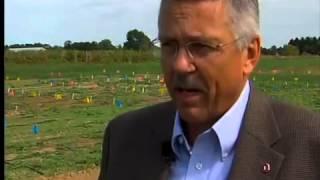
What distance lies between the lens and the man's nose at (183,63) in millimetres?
1032

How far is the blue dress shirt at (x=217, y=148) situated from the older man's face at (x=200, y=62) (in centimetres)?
4

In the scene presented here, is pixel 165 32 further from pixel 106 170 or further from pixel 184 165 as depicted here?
pixel 106 170

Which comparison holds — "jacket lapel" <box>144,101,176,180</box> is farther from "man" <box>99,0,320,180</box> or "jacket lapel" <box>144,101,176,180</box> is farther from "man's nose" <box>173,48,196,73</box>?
"man's nose" <box>173,48,196,73</box>

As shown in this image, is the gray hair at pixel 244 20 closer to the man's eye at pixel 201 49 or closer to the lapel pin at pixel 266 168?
the man's eye at pixel 201 49

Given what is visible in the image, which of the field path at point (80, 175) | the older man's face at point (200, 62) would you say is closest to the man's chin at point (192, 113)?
the older man's face at point (200, 62)

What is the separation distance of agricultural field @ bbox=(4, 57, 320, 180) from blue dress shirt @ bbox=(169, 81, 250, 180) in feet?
9.98

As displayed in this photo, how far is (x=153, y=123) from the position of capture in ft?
4.15

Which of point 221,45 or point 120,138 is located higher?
point 221,45

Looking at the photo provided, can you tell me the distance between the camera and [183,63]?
3.40 feet

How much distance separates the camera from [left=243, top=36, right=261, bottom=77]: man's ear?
1.09 metres

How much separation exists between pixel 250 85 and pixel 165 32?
20 cm

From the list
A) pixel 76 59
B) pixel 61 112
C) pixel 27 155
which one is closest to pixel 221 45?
pixel 27 155

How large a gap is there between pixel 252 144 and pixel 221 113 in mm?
84

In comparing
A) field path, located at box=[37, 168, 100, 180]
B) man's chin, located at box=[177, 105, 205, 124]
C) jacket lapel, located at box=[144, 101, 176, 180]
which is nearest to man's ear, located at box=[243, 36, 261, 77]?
man's chin, located at box=[177, 105, 205, 124]
